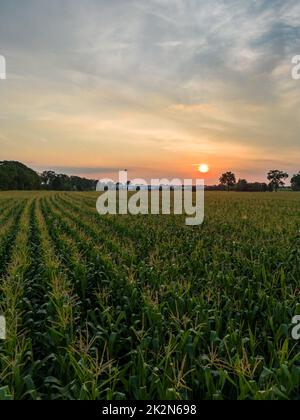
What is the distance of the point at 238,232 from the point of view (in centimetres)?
1666

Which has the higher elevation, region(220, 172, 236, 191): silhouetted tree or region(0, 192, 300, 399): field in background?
region(220, 172, 236, 191): silhouetted tree

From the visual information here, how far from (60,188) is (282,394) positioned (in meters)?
152

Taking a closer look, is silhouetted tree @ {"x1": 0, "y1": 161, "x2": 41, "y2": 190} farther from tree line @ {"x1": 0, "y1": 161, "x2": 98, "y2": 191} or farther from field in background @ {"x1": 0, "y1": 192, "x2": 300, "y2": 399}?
field in background @ {"x1": 0, "y1": 192, "x2": 300, "y2": 399}

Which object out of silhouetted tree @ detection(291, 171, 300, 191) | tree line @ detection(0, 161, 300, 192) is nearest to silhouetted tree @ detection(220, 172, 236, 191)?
tree line @ detection(0, 161, 300, 192)

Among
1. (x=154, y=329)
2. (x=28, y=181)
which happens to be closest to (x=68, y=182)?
(x=28, y=181)

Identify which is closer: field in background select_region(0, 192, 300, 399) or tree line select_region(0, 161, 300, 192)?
field in background select_region(0, 192, 300, 399)

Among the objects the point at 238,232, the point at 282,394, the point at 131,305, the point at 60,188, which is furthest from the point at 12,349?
the point at 60,188

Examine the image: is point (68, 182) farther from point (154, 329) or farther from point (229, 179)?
point (154, 329)

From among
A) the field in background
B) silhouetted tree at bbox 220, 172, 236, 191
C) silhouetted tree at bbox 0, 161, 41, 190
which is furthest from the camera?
silhouetted tree at bbox 220, 172, 236, 191

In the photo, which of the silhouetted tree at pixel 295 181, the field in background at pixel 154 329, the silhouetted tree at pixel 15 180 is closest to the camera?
the field in background at pixel 154 329

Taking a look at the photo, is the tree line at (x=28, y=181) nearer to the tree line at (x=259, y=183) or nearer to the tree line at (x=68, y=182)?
the tree line at (x=68, y=182)

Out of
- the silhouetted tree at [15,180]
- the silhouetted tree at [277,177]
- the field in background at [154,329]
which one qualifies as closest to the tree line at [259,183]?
the silhouetted tree at [277,177]

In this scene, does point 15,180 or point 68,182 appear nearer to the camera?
point 15,180

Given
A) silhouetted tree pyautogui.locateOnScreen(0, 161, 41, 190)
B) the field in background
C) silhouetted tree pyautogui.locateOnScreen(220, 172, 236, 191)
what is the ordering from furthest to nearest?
1. silhouetted tree pyautogui.locateOnScreen(220, 172, 236, 191)
2. silhouetted tree pyautogui.locateOnScreen(0, 161, 41, 190)
3. the field in background
